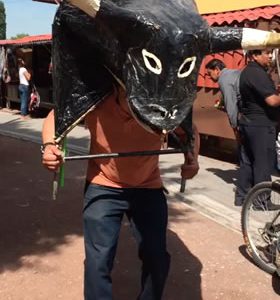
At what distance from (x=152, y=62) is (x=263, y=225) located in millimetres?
2855

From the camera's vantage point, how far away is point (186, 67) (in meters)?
2.35

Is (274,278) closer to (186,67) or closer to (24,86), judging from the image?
(186,67)

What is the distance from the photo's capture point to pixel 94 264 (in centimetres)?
281

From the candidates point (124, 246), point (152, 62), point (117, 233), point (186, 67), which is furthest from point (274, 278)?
point (152, 62)

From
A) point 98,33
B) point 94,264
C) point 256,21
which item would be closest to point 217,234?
point 94,264

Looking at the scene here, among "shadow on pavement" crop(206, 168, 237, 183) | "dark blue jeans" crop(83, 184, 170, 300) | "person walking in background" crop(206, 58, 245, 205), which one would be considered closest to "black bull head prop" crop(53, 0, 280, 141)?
"dark blue jeans" crop(83, 184, 170, 300)

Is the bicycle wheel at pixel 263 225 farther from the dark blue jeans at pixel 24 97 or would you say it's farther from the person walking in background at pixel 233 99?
the dark blue jeans at pixel 24 97

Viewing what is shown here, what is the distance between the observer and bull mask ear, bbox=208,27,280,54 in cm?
241

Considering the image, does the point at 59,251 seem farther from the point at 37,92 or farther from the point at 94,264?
the point at 37,92

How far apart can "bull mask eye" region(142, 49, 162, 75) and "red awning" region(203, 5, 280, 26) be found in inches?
233

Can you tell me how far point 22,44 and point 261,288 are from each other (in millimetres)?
13388

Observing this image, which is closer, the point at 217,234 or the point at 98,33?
the point at 98,33

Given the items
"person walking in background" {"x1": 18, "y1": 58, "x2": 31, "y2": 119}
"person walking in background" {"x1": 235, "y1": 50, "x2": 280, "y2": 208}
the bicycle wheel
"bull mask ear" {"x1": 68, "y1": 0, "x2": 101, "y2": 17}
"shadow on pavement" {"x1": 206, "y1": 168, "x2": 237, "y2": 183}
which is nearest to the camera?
"bull mask ear" {"x1": 68, "y1": 0, "x2": 101, "y2": 17}

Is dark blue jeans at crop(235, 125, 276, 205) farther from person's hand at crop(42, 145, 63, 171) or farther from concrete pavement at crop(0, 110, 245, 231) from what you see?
person's hand at crop(42, 145, 63, 171)
